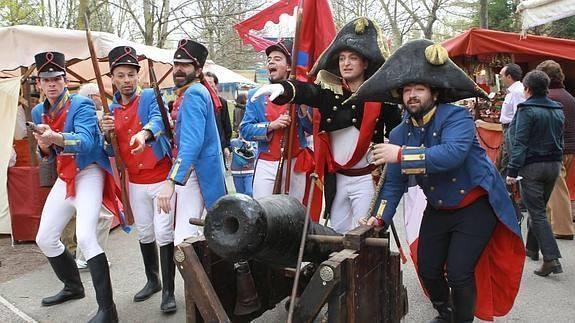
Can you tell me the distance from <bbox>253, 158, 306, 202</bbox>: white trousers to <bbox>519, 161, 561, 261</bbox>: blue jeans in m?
2.36

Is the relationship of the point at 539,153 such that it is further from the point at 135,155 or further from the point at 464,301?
the point at 135,155

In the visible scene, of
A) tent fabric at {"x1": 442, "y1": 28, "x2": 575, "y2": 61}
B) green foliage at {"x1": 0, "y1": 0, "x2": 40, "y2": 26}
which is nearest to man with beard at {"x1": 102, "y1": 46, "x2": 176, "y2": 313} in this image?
tent fabric at {"x1": 442, "y1": 28, "x2": 575, "y2": 61}

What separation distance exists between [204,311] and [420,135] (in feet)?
4.88

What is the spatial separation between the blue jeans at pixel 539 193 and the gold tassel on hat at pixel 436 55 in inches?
107

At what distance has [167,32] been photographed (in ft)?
60.6

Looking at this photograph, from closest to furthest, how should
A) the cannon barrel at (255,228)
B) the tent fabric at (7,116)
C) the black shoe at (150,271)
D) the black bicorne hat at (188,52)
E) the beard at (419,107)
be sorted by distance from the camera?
the cannon barrel at (255,228) → the beard at (419,107) → the black bicorne hat at (188,52) → the black shoe at (150,271) → the tent fabric at (7,116)

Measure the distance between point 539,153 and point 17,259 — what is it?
555 centimetres

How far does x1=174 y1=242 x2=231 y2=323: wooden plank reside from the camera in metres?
2.54

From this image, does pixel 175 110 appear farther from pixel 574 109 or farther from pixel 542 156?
pixel 574 109

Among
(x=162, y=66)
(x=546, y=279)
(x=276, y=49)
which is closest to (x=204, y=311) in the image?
(x=276, y=49)

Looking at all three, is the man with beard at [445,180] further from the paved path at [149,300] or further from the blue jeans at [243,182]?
the blue jeans at [243,182]

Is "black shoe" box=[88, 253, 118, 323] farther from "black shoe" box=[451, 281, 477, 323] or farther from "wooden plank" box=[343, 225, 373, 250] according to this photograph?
"black shoe" box=[451, 281, 477, 323]

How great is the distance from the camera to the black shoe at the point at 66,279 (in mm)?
4284

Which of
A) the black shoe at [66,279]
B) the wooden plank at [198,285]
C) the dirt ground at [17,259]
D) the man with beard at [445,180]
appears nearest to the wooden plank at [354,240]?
the man with beard at [445,180]
